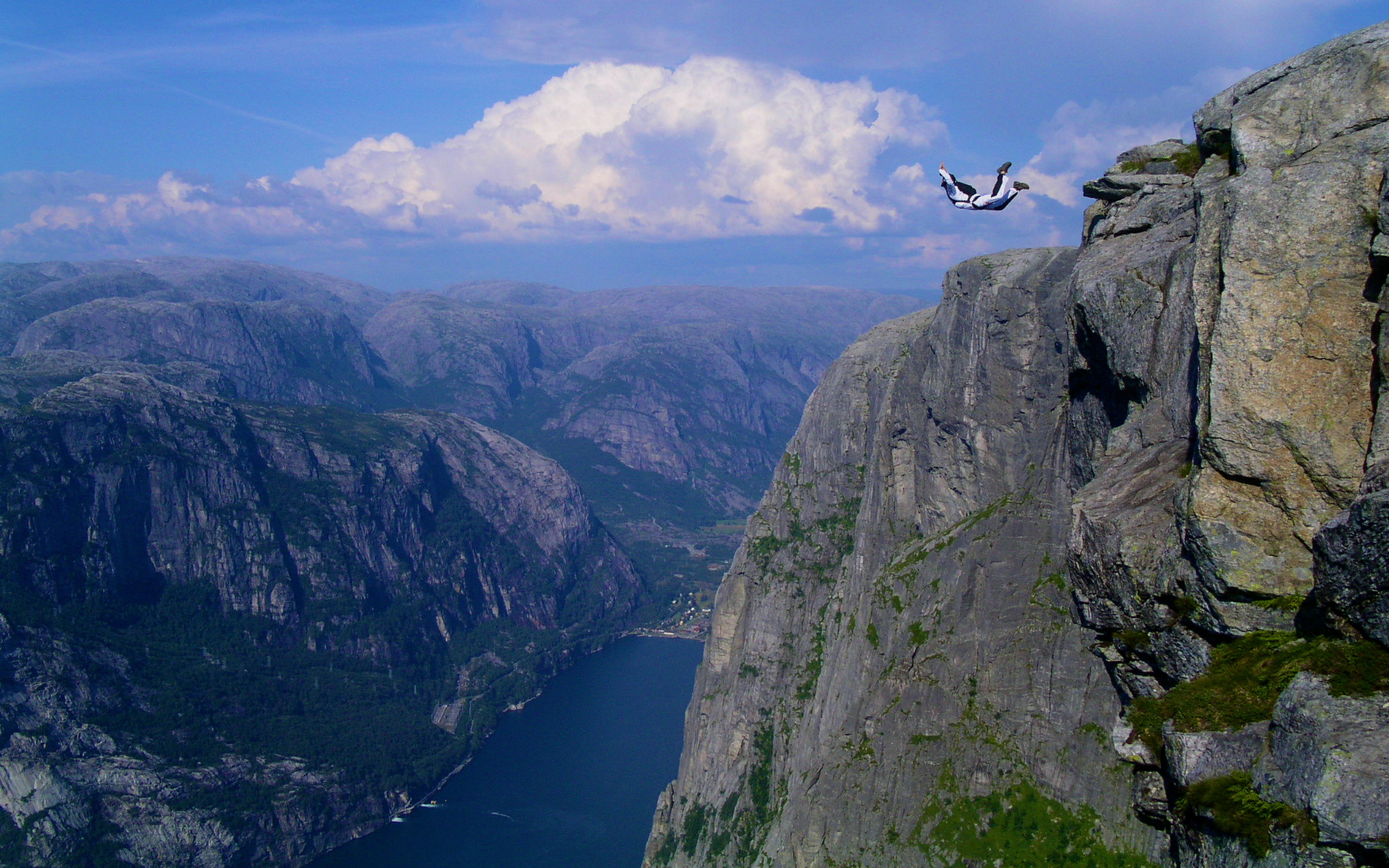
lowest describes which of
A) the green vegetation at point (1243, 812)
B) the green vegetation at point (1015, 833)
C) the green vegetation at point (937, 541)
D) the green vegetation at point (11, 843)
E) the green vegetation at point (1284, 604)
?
the green vegetation at point (11, 843)

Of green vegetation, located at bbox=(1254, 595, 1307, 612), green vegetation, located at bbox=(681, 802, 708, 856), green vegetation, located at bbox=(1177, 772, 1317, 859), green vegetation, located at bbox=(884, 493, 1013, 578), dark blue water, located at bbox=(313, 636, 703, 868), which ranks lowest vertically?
dark blue water, located at bbox=(313, 636, 703, 868)

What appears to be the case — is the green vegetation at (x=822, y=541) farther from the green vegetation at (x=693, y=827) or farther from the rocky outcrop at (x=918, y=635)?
the green vegetation at (x=693, y=827)

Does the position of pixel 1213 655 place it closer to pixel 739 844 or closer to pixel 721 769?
pixel 739 844

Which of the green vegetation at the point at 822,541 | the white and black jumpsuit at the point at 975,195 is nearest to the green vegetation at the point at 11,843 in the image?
the green vegetation at the point at 822,541

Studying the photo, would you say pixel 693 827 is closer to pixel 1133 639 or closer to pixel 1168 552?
pixel 1133 639

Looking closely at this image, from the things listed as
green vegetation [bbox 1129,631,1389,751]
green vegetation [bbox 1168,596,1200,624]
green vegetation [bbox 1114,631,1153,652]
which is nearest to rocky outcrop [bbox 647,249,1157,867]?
green vegetation [bbox 1114,631,1153,652]

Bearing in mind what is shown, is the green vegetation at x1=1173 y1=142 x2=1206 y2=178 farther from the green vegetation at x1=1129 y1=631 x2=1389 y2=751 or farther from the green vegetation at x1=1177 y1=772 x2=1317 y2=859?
the green vegetation at x1=1177 y1=772 x2=1317 y2=859
